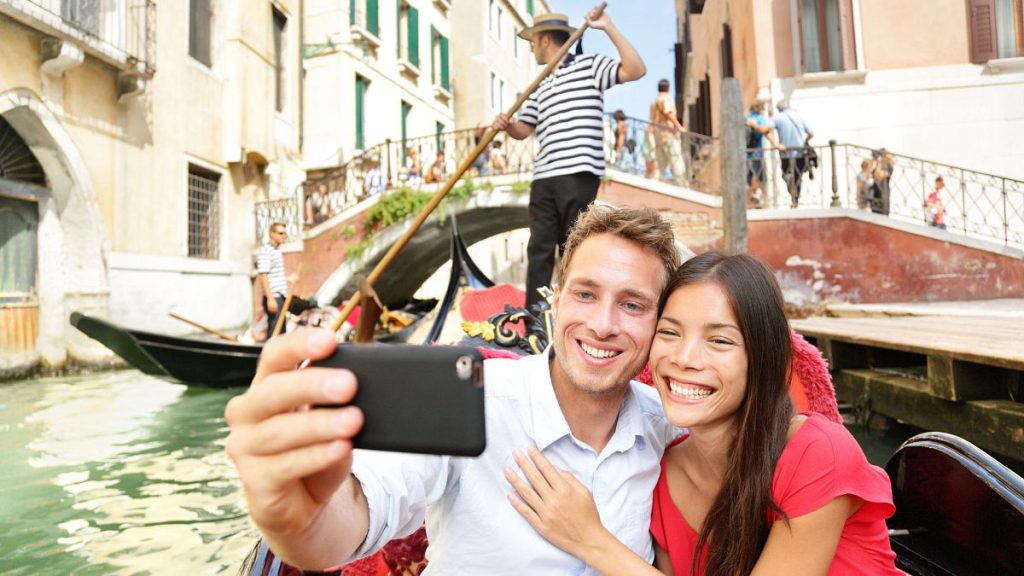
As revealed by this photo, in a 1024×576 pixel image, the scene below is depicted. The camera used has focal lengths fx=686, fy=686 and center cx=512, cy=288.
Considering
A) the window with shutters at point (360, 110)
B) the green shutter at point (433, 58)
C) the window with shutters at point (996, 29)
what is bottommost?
the window with shutters at point (996, 29)

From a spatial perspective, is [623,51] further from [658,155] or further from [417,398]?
[658,155]

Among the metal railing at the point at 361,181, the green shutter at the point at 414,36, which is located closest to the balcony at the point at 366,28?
the green shutter at the point at 414,36

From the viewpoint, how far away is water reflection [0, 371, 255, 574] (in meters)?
2.04

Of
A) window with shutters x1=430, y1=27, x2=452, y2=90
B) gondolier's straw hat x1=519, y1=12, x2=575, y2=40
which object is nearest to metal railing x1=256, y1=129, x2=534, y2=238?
window with shutters x1=430, y1=27, x2=452, y2=90

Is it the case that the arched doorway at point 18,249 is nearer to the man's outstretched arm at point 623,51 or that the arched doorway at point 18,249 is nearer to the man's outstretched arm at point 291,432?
the man's outstretched arm at point 623,51

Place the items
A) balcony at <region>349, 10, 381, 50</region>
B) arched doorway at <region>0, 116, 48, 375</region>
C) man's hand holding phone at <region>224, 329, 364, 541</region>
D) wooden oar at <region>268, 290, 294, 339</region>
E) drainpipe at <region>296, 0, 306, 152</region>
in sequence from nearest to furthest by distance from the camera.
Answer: man's hand holding phone at <region>224, 329, 364, 541</region>, wooden oar at <region>268, 290, 294, 339</region>, arched doorway at <region>0, 116, 48, 375</region>, drainpipe at <region>296, 0, 306, 152</region>, balcony at <region>349, 10, 381, 50</region>

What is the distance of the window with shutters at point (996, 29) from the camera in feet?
19.4

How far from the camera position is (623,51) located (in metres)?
2.07

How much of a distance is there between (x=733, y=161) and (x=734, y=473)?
3.48 m

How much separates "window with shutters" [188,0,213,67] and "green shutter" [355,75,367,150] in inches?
99.2

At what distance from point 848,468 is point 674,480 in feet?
0.67

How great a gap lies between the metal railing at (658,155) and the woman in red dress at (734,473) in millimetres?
5666

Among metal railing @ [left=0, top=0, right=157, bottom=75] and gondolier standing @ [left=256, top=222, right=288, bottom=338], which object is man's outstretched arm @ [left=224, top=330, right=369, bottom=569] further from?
metal railing @ [left=0, top=0, right=157, bottom=75]

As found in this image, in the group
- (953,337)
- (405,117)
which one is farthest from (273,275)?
(405,117)
